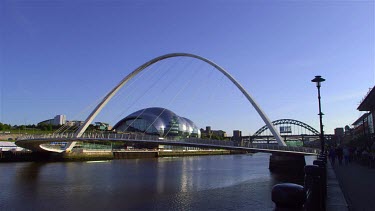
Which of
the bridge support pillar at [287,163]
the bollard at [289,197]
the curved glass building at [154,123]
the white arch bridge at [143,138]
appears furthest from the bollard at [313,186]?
the curved glass building at [154,123]

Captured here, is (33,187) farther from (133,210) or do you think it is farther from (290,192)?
(290,192)

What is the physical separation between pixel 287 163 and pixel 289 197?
3757 cm

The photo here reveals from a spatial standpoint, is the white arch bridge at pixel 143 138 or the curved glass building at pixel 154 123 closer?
the white arch bridge at pixel 143 138

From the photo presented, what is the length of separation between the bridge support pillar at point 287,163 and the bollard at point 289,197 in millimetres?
36272

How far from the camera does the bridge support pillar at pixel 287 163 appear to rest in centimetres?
3957

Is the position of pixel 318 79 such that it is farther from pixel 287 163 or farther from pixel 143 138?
pixel 143 138

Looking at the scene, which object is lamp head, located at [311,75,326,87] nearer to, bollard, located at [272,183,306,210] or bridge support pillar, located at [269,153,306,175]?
bollard, located at [272,183,306,210]

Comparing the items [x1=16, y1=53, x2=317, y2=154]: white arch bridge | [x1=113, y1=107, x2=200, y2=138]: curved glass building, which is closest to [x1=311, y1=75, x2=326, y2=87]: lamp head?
[x1=16, y1=53, x2=317, y2=154]: white arch bridge

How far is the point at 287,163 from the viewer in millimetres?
40125

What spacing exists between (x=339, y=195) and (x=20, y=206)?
14314 millimetres

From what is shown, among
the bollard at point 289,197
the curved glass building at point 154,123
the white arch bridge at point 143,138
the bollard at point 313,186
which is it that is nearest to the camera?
the bollard at point 289,197

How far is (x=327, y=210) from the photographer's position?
662cm

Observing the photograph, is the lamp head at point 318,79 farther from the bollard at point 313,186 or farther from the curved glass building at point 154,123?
the curved glass building at point 154,123

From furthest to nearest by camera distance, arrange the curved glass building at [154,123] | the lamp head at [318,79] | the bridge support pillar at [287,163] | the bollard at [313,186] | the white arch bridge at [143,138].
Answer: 1. the curved glass building at [154,123]
2. the bridge support pillar at [287,163]
3. the white arch bridge at [143,138]
4. the lamp head at [318,79]
5. the bollard at [313,186]
